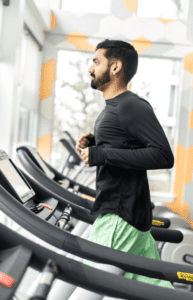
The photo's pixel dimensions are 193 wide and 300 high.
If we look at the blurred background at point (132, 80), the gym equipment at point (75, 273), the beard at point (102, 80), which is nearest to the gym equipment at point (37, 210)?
the gym equipment at point (75, 273)

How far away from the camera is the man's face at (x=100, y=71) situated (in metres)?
1.27

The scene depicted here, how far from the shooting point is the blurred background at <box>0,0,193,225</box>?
15.1 feet

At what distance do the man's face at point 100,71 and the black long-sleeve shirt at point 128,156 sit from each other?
0.08m

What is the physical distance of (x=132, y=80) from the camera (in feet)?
15.4

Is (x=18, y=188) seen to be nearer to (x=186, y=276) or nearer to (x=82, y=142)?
(x=82, y=142)

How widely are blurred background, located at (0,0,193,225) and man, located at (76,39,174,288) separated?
3356mm

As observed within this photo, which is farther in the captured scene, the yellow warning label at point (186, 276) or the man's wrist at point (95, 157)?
the man's wrist at point (95, 157)

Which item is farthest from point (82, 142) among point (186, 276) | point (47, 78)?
point (47, 78)

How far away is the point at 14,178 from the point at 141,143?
52cm

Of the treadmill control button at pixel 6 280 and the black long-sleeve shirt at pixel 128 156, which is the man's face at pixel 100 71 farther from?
the treadmill control button at pixel 6 280

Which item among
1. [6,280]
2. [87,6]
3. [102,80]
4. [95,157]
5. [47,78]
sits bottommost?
[6,280]

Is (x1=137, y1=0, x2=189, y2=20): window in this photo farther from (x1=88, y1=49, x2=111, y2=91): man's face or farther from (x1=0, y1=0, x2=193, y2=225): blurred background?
(x1=88, y1=49, x2=111, y2=91): man's face

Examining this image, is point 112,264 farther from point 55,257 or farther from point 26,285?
point 26,285

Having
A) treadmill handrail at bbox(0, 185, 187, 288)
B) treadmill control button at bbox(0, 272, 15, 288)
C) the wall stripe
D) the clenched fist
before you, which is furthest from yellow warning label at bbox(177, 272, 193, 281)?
the wall stripe
